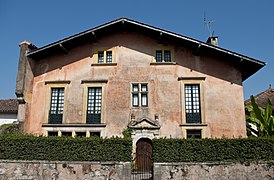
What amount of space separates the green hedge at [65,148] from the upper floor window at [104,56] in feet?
22.5

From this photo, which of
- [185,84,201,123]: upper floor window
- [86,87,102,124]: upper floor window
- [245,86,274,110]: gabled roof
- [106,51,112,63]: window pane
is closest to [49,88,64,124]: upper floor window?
[86,87,102,124]: upper floor window

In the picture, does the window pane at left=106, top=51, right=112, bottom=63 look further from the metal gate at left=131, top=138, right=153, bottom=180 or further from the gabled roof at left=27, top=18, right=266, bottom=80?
the metal gate at left=131, top=138, right=153, bottom=180

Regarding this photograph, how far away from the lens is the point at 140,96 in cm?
1800

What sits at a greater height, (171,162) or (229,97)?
(229,97)

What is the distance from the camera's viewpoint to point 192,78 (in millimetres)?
18094

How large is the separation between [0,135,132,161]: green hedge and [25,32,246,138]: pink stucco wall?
3.85 meters

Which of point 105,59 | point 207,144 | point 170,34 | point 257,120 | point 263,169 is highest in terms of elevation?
point 170,34

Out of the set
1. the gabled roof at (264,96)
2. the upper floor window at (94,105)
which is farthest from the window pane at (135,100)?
the gabled roof at (264,96)

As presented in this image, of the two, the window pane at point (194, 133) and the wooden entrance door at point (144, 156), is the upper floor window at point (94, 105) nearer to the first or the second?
the wooden entrance door at point (144, 156)

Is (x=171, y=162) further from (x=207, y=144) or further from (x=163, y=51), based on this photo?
(x=163, y=51)

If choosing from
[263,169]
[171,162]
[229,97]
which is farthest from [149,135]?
[263,169]

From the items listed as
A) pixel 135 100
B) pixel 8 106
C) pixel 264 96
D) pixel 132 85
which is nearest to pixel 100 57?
pixel 132 85

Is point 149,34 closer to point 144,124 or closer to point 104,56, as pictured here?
point 104,56

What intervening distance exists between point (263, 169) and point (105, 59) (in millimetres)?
11645
